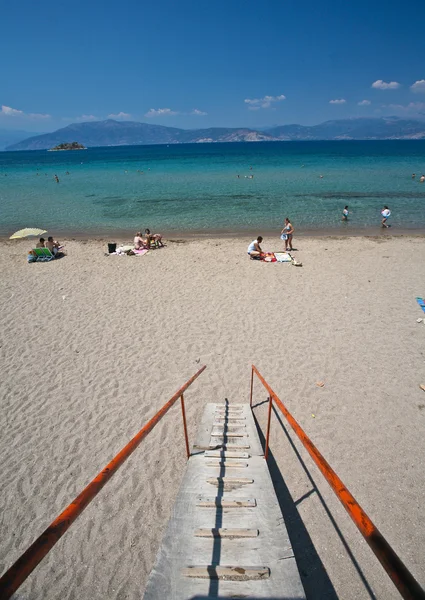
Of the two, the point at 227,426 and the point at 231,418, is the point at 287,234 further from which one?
the point at 227,426

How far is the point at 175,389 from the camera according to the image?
650 centimetres

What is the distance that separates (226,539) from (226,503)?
0.41 meters

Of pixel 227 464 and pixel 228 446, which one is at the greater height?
pixel 227 464

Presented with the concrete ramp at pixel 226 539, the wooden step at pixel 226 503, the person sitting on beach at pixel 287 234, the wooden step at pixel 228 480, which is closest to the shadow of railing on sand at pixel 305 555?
the concrete ramp at pixel 226 539

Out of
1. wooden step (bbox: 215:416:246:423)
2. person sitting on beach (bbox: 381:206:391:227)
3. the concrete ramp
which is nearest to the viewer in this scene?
the concrete ramp

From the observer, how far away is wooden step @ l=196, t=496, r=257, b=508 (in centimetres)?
309

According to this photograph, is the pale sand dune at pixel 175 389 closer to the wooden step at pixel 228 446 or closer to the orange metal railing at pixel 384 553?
the wooden step at pixel 228 446

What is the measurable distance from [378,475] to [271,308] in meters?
5.55

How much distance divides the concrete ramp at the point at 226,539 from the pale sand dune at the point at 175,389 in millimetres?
1295

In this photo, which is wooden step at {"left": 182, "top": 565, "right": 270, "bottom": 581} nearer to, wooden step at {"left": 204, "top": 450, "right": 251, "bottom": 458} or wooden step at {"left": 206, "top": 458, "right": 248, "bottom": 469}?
wooden step at {"left": 206, "top": 458, "right": 248, "bottom": 469}

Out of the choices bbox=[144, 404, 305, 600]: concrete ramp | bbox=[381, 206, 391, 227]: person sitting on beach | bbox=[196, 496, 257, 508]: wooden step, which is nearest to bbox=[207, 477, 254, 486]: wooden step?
bbox=[144, 404, 305, 600]: concrete ramp

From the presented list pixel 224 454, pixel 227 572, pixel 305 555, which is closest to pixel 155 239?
pixel 224 454

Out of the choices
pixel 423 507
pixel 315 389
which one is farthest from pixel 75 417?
pixel 423 507

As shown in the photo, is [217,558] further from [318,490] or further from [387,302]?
[387,302]
